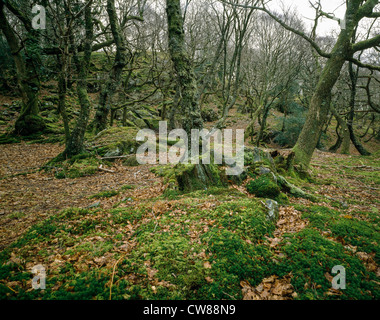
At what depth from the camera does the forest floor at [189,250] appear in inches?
85.7

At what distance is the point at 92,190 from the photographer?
6.14 meters

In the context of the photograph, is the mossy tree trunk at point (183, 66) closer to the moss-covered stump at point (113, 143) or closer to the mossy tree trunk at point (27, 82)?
the moss-covered stump at point (113, 143)

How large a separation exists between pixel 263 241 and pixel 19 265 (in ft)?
11.1

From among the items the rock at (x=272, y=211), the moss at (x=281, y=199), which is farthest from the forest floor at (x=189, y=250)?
the moss at (x=281, y=199)

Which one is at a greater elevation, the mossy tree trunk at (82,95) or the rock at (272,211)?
the mossy tree trunk at (82,95)

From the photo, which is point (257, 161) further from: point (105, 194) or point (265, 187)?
point (105, 194)

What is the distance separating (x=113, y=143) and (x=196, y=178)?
619 cm

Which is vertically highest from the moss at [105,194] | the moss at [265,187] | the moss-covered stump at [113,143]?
the moss-covered stump at [113,143]

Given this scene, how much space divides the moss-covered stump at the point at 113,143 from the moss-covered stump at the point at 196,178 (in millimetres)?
5003

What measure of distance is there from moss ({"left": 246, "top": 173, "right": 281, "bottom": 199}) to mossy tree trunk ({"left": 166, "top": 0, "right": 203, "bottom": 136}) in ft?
8.09

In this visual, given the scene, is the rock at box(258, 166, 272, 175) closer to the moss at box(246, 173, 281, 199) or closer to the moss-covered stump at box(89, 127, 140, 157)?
the moss at box(246, 173, 281, 199)

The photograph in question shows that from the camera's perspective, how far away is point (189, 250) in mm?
2834

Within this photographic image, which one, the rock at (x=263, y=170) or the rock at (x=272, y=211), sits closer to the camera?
the rock at (x=272, y=211)
